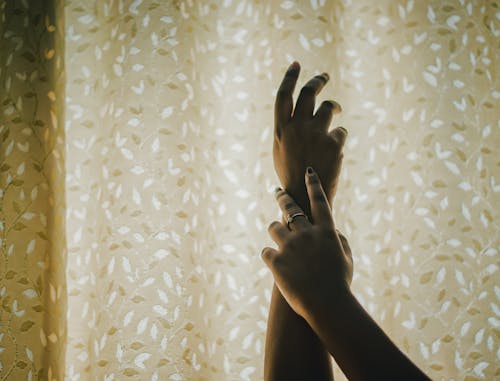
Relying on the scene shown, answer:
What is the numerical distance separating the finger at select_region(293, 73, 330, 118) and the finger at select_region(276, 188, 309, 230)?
0.16 m

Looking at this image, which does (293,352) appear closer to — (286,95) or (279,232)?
(279,232)

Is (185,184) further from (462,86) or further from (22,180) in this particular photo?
(462,86)

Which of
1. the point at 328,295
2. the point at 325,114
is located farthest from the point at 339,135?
the point at 328,295

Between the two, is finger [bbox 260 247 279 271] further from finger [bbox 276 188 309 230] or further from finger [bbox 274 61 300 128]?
finger [bbox 274 61 300 128]

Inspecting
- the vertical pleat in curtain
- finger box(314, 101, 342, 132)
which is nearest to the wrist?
finger box(314, 101, 342, 132)

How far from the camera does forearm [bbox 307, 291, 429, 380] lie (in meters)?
0.51

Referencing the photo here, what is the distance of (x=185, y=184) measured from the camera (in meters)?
0.99

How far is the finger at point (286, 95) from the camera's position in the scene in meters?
0.75

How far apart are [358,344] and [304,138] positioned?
0.38 metres

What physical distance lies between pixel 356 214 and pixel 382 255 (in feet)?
0.40

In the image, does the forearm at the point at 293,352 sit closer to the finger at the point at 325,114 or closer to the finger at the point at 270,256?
the finger at the point at 270,256

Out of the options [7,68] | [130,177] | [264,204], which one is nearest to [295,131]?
[264,204]

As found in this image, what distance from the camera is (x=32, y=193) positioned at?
90 centimetres

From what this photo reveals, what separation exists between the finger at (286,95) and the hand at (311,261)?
0.15 metres
